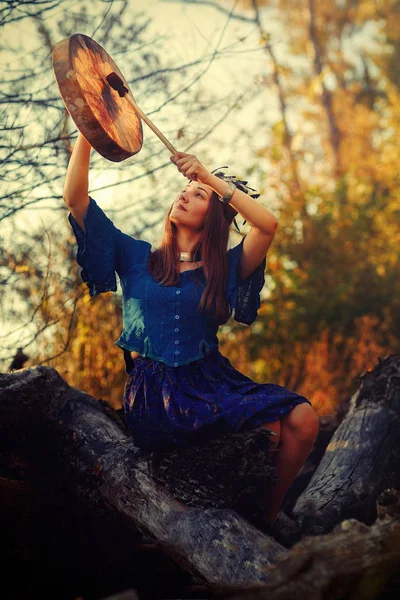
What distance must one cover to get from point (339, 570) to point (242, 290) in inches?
56.0

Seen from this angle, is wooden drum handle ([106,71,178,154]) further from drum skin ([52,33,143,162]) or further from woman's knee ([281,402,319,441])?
woman's knee ([281,402,319,441])

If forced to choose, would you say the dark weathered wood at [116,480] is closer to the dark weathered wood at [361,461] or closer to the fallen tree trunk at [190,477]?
the fallen tree trunk at [190,477]

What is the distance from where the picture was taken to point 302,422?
2.40 metres

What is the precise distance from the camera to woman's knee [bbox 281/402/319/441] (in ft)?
7.88

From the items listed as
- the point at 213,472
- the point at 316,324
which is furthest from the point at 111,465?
the point at 316,324

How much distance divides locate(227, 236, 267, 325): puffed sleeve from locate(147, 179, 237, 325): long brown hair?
0.03 metres

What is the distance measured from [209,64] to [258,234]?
1.74m

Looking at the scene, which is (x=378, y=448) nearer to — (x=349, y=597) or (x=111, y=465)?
(x=111, y=465)

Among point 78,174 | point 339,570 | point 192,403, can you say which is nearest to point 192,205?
point 78,174

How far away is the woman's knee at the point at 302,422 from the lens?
2400 millimetres

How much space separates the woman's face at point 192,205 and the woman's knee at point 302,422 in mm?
961

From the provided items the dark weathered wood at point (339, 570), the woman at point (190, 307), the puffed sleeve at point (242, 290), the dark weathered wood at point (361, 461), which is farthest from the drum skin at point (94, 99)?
the dark weathered wood at point (361, 461)

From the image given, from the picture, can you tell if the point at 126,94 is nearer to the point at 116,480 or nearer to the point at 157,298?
the point at 157,298

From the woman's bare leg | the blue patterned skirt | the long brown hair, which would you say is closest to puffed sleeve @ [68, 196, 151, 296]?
the long brown hair
